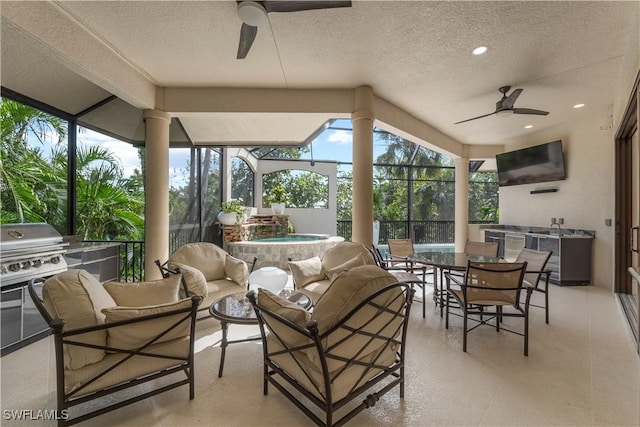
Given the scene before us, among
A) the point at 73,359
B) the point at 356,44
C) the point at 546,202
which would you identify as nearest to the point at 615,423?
the point at 73,359

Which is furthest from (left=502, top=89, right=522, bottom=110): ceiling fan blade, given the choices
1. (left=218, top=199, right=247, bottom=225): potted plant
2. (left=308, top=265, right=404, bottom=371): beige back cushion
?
(left=218, top=199, right=247, bottom=225): potted plant

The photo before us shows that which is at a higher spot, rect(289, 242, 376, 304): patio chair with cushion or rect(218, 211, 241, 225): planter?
rect(218, 211, 241, 225): planter

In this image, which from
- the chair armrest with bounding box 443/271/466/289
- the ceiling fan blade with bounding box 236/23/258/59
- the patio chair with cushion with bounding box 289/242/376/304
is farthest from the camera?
the patio chair with cushion with bounding box 289/242/376/304

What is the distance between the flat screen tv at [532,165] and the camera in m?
5.58

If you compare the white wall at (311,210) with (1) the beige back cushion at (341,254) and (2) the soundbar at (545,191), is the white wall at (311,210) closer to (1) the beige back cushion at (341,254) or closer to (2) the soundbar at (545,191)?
(2) the soundbar at (545,191)

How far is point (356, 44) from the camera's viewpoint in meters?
2.97

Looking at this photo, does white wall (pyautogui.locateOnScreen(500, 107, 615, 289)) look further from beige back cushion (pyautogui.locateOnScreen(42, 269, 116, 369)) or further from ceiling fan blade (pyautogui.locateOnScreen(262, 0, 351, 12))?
beige back cushion (pyautogui.locateOnScreen(42, 269, 116, 369))

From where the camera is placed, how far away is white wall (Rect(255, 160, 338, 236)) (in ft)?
29.0

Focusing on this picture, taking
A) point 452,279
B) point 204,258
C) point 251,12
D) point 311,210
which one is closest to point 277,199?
point 311,210

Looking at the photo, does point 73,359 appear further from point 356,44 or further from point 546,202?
point 546,202

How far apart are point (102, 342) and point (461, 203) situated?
7.53 meters

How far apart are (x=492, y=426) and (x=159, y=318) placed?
2.07 m

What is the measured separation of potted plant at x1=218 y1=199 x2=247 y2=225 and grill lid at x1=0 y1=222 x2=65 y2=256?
305 centimetres

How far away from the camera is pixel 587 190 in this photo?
5.07m
